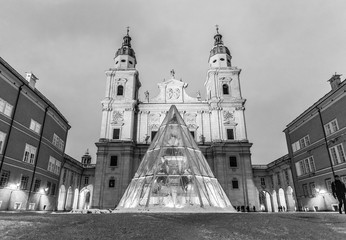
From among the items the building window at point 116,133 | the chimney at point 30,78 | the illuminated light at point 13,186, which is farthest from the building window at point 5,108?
the building window at point 116,133

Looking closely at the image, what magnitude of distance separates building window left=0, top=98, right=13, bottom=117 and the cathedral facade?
15001mm

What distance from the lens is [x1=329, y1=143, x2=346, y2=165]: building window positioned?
77.9 ft

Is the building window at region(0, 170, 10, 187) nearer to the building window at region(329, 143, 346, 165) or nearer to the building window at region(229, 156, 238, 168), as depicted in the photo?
the building window at region(229, 156, 238, 168)

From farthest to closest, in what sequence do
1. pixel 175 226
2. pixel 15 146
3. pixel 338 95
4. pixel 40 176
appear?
pixel 40 176 < pixel 338 95 < pixel 15 146 < pixel 175 226

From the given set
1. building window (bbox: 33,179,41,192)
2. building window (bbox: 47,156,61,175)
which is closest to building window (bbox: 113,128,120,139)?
building window (bbox: 47,156,61,175)

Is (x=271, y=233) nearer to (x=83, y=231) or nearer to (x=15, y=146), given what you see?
(x=83, y=231)

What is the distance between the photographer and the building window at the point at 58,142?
97.1 feet

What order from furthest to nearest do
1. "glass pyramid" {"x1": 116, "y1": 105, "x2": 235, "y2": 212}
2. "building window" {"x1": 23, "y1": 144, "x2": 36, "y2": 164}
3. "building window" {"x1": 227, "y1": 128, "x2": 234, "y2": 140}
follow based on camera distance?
"building window" {"x1": 227, "y1": 128, "x2": 234, "y2": 140}
"building window" {"x1": 23, "y1": 144, "x2": 36, "y2": 164}
"glass pyramid" {"x1": 116, "y1": 105, "x2": 235, "y2": 212}

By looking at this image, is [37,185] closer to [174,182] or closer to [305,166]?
[174,182]

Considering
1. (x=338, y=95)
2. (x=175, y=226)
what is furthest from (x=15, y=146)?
(x=338, y=95)

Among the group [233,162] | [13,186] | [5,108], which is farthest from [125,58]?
[13,186]

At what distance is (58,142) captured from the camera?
30.9 metres

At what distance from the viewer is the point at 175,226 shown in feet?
21.1

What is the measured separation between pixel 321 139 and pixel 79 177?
37490 millimetres
